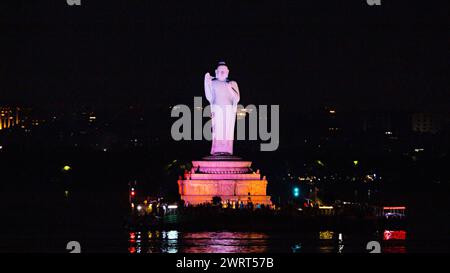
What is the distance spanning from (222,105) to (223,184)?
3365 millimetres

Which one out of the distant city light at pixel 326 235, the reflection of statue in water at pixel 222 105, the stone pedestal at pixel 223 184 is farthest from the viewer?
the reflection of statue in water at pixel 222 105

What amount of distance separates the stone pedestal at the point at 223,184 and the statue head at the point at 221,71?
123 inches

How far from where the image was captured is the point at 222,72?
184ft

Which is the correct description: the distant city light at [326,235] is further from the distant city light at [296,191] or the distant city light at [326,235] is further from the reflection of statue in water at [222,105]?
the distant city light at [296,191]

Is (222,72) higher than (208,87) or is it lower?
higher

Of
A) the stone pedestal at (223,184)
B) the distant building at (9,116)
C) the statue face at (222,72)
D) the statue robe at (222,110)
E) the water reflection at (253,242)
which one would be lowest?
the water reflection at (253,242)

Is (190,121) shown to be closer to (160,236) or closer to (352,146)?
(160,236)

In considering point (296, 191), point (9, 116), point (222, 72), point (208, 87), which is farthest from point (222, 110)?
point (9, 116)

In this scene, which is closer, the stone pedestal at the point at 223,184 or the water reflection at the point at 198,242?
the water reflection at the point at 198,242

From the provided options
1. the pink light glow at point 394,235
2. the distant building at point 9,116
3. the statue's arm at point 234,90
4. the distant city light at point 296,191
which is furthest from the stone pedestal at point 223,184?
the distant building at point 9,116

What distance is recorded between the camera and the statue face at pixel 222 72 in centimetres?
5584

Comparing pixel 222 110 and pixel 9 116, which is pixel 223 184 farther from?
pixel 9 116
